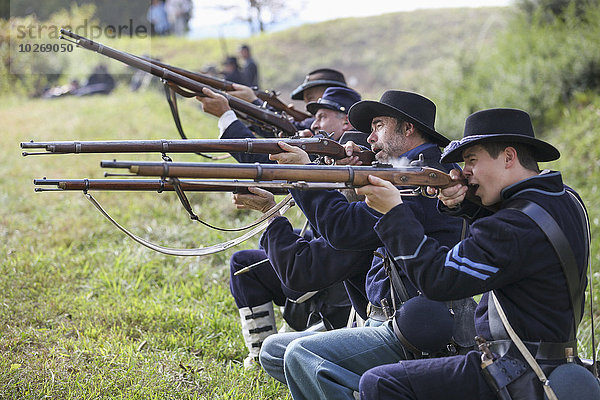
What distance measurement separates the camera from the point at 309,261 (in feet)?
14.9

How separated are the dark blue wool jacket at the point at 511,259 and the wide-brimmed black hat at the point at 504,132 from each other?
0.61 feet

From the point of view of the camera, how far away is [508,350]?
3.43 metres

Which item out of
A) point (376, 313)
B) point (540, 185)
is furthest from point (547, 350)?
point (376, 313)

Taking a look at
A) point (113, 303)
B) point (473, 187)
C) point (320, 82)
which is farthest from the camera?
point (320, 82)

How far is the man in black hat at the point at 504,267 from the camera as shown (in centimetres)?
330

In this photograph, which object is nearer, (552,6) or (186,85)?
(186,85)

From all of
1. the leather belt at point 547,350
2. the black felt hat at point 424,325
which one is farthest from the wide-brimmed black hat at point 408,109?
the leather belt at point 547,350

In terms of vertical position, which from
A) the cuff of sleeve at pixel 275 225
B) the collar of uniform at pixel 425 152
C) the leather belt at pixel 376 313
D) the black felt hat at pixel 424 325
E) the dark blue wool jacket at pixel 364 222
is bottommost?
the leather belt at pixel 376 313

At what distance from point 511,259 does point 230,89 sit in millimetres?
4516

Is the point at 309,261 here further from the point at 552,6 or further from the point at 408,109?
the point at 552,6

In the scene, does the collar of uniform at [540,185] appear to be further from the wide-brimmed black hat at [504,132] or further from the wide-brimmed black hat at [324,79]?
the wide-brimmed black hat at [324,79]

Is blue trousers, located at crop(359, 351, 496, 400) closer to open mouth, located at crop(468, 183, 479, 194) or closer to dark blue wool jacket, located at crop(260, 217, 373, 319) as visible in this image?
open mouth, located at crop(468, 183, 479, 194)

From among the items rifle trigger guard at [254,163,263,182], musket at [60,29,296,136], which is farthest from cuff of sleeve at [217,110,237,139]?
rifle trigger guard at [254,163,263,182]

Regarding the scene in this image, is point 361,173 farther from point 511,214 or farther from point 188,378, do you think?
point 188,378
